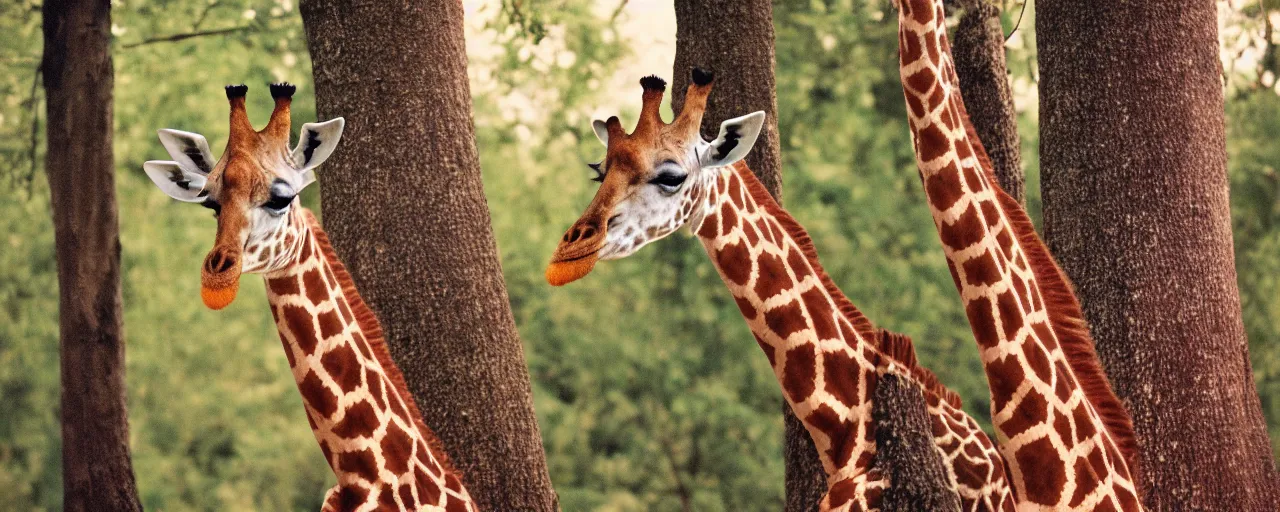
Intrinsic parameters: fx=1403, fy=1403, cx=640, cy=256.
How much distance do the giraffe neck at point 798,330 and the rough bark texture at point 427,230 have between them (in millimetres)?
1376

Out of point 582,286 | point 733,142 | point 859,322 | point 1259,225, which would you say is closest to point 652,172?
point 733,142

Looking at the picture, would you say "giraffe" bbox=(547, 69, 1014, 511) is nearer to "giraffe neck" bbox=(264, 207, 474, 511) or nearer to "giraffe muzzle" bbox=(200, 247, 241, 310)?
"giraffe neck" bbox=(264, 207, 474, 511)

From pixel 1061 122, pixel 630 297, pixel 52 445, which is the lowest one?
pixel 52 445

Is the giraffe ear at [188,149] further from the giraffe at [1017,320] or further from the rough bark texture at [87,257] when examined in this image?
the rough bark texture at [87,257]

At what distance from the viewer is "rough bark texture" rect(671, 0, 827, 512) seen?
6996 millimetres

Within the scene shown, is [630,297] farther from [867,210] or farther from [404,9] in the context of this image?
[404,9]

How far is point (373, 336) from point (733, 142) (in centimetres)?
147

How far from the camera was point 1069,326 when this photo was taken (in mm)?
4965

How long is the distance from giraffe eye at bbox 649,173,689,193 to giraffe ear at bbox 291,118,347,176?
109 cm

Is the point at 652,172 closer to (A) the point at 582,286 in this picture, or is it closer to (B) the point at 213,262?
(B) the point at 213,262

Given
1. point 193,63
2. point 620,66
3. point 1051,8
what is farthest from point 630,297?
point 1051,8

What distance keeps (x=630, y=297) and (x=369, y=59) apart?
938 cm

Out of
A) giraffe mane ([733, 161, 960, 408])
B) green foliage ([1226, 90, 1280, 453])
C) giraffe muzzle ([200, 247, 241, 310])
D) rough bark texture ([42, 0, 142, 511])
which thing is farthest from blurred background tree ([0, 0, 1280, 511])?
giraffe muzzle ([200, 247, 241, 310])

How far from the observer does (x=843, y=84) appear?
14.1 meters
